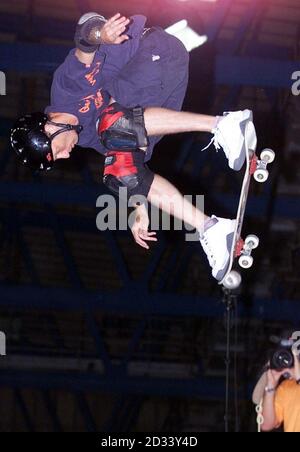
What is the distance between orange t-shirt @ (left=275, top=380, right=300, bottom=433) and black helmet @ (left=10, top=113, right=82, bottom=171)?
118 inches

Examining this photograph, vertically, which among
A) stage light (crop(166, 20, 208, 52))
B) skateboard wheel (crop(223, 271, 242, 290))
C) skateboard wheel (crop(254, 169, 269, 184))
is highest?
stage light (crop(166, 20, 208, 52))

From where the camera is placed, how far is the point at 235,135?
6.55 m

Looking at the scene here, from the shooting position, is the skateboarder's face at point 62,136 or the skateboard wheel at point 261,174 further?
the skateboard wheel at point 261,174

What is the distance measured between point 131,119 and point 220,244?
3.88 feet

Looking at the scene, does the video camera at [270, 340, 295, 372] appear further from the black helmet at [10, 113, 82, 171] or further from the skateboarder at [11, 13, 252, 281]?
the black helmet at [10, 113, 82, 171]

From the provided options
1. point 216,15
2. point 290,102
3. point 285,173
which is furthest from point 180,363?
point 216,15

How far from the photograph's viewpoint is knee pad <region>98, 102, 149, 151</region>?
265 inches

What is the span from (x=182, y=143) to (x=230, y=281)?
8.79 metres

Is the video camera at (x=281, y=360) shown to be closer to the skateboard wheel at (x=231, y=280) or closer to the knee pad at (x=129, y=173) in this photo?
the skateboard wheel at (x=231, y=280)

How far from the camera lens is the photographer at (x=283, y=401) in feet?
25.6

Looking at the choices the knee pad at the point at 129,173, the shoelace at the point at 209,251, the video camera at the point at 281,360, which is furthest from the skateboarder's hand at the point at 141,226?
the video camera at the point at 281,360

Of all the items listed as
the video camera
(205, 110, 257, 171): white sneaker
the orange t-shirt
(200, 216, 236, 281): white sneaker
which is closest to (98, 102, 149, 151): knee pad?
(205, 110, 257, 171): white sneaker

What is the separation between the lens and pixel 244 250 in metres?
6.95

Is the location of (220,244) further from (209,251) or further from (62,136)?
(62,136)
